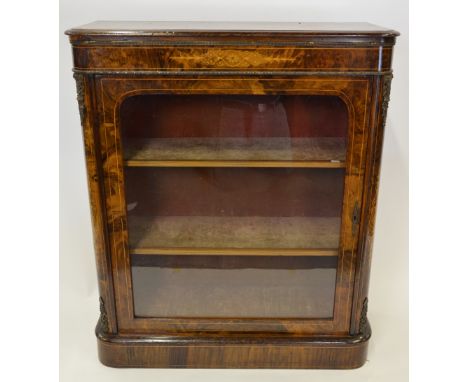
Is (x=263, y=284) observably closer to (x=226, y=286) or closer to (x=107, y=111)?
(x=226, y=286)

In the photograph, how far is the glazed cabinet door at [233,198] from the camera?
1525 mm

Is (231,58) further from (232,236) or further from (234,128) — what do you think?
(232,236)

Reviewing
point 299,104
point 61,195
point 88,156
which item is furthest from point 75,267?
point 299,104

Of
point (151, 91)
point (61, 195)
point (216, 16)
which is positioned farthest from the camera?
point (61, 195)

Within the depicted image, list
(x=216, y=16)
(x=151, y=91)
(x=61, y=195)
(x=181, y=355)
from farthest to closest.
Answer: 1. (x=61, y=195)
2. (x=216, y=16)
3. (x=181, y=355)
4. (x=151, y=91)

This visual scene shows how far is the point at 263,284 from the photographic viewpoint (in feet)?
5.75

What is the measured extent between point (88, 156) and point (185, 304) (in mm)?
547

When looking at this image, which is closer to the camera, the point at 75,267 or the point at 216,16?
the point at 216,16

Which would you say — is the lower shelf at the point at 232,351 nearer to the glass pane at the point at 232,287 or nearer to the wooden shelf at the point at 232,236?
the glass pane at the point at 232,287

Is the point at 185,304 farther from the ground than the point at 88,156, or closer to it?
closer to it

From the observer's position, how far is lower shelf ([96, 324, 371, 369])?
174 cm

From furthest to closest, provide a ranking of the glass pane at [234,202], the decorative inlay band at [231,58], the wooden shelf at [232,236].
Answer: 1. the wooden shelf at [232,236]
2. the glass pane at [234,202]
3. the decorative inlay band at [231,58]

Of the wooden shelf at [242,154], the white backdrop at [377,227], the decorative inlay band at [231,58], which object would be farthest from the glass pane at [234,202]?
the white backdrop at [377,227]

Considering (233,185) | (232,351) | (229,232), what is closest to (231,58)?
(233,185)
